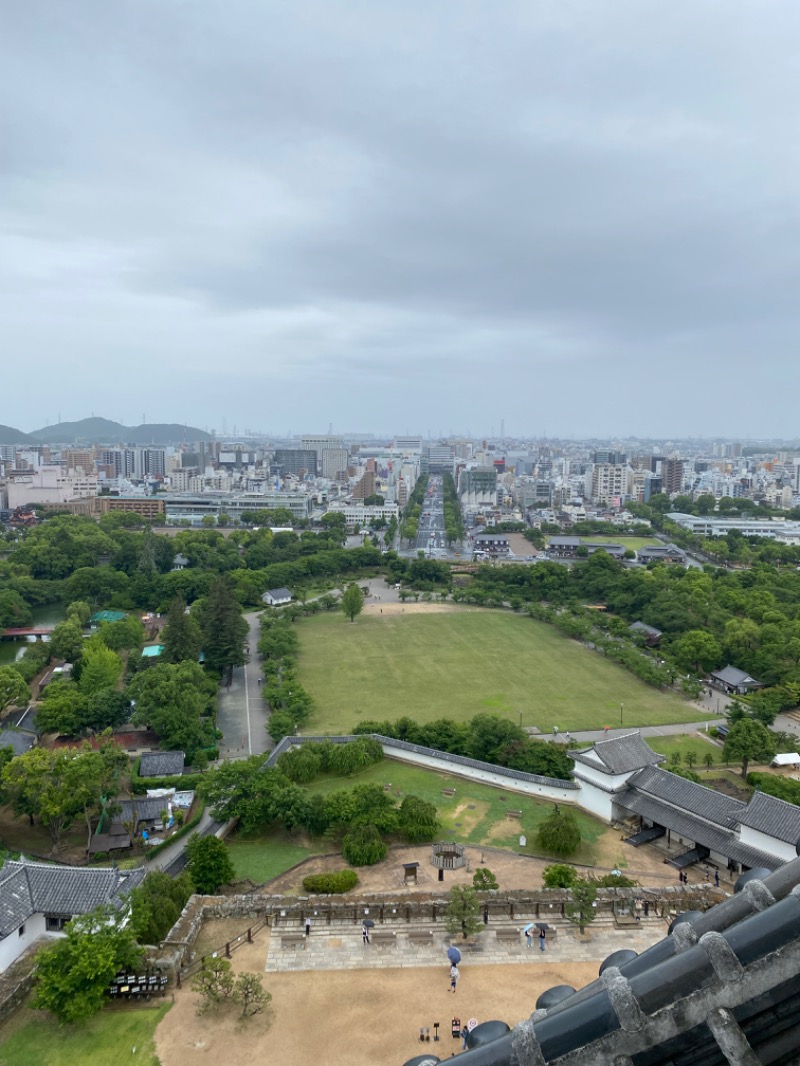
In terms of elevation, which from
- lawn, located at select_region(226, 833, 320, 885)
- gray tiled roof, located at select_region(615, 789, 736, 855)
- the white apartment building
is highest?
the white apartment building

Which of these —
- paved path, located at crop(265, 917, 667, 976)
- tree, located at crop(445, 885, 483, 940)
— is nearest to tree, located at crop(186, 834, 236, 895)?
paved path, located at crop(265, 917, 667, 976)

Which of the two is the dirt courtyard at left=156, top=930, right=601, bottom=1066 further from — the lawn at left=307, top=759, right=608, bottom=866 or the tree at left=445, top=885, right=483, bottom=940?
the lawn at left=307, top=759, right=608, bottom=866

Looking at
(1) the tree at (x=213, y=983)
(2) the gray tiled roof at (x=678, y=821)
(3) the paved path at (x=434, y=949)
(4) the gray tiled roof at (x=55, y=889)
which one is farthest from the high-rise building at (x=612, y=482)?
(1) the tree at (x=213, y=983)

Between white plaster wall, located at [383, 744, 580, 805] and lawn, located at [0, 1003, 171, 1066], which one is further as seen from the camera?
white plaster wall, located at [383, 744, 580, 805]

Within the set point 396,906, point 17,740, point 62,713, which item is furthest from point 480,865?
point 17,740

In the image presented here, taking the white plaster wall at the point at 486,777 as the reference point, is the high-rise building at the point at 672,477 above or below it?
above

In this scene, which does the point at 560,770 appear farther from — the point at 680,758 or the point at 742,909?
the point at 742,909

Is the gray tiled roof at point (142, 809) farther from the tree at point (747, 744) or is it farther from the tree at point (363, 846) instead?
the tree at point (747, 744)
